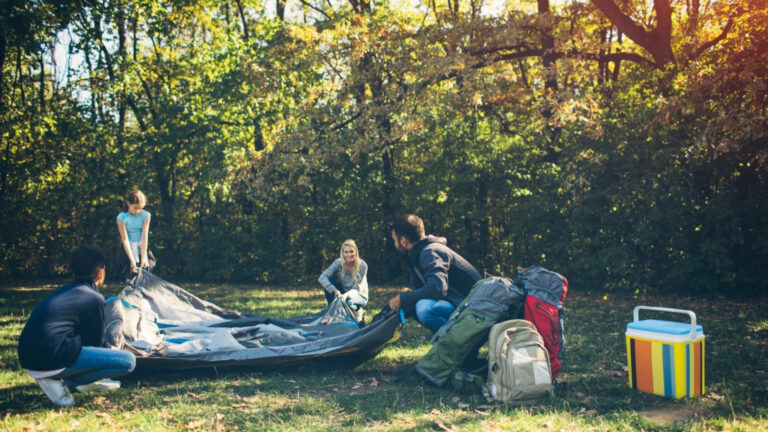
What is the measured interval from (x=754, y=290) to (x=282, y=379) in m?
8.07

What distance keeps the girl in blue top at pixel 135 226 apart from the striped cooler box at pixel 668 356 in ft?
19.0

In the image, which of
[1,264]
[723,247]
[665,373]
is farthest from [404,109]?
[1,264]

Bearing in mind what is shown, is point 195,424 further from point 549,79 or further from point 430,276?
point 549,79

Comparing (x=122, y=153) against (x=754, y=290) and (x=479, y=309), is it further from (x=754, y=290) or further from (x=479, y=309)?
(x=754, y=290)

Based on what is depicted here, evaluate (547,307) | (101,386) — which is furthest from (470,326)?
(101,386)

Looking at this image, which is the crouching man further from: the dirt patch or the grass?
the dirt patch

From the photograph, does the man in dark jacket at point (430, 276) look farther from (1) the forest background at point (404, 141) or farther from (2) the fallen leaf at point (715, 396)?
(1) the forest background at point (404, 141)

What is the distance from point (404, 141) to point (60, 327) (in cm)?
911

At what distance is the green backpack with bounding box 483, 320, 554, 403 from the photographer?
13.9 ft

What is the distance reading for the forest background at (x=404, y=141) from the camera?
31.1 ft

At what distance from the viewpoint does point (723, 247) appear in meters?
9.27

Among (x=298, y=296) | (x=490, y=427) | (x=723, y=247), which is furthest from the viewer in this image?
(x=298, y=296)

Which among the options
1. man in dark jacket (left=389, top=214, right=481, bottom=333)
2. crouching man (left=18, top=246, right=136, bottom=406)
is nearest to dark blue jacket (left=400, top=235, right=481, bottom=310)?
man in dark jacket (left=389, top=214, right=481, bottom=333)

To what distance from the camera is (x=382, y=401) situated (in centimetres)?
440
